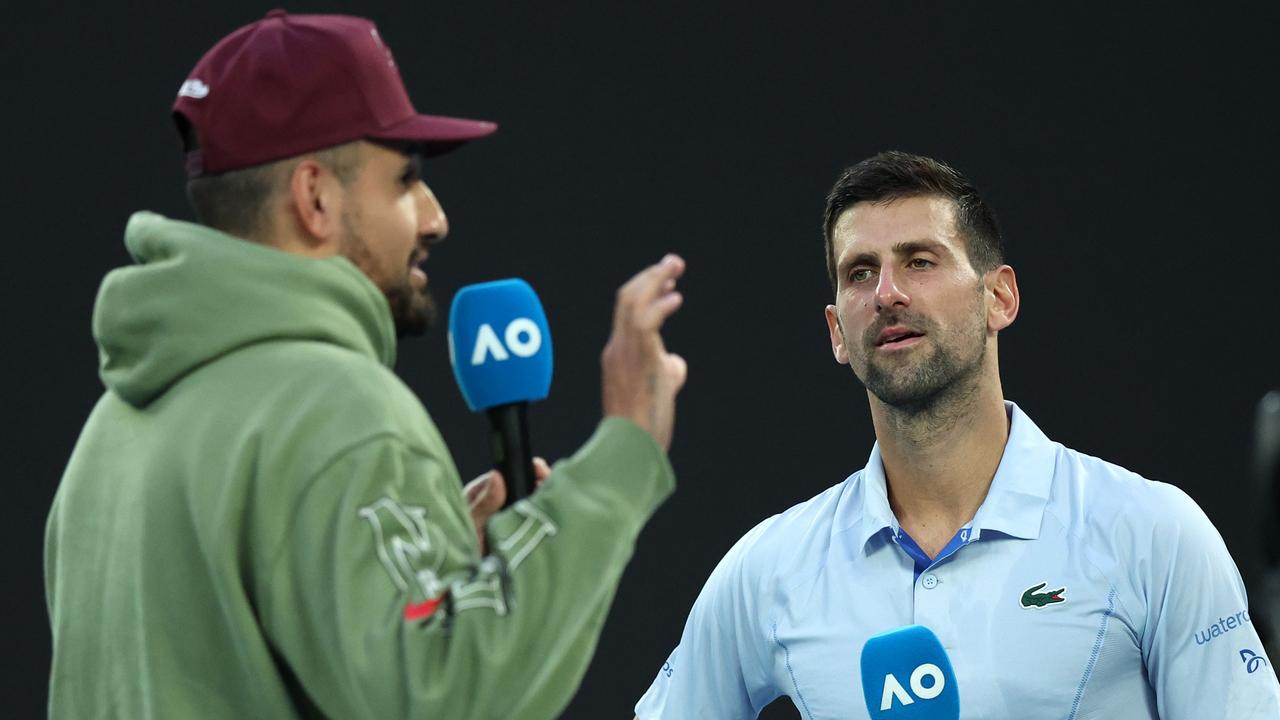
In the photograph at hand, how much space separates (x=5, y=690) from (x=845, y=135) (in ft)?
6.76

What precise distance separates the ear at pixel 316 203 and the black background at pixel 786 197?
207cm

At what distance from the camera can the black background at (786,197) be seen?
11.4 feet

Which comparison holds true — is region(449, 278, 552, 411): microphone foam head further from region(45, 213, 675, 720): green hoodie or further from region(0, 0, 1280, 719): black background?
region(0, 0, 1280, 719): black background

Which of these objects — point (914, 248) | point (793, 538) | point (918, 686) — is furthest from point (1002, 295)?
point (918, 686)

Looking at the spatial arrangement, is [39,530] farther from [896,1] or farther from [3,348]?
[896,1]

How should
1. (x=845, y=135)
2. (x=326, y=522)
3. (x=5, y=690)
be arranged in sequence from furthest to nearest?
(x=845, y=135), (x=5, y=690), (x=326, y=522)

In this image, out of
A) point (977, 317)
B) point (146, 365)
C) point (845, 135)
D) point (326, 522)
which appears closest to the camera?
point (326, 522)

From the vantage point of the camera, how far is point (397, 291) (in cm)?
141

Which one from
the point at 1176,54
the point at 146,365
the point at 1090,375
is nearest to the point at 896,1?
the point at 1176,54

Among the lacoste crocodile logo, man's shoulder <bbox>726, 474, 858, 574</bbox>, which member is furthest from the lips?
the lacoste crocodile logo

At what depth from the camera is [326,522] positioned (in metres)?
1.20

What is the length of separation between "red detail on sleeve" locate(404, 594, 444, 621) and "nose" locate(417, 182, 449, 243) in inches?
14.5

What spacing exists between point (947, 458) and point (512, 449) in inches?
37.4

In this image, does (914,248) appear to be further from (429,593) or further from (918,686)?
(429,593)
